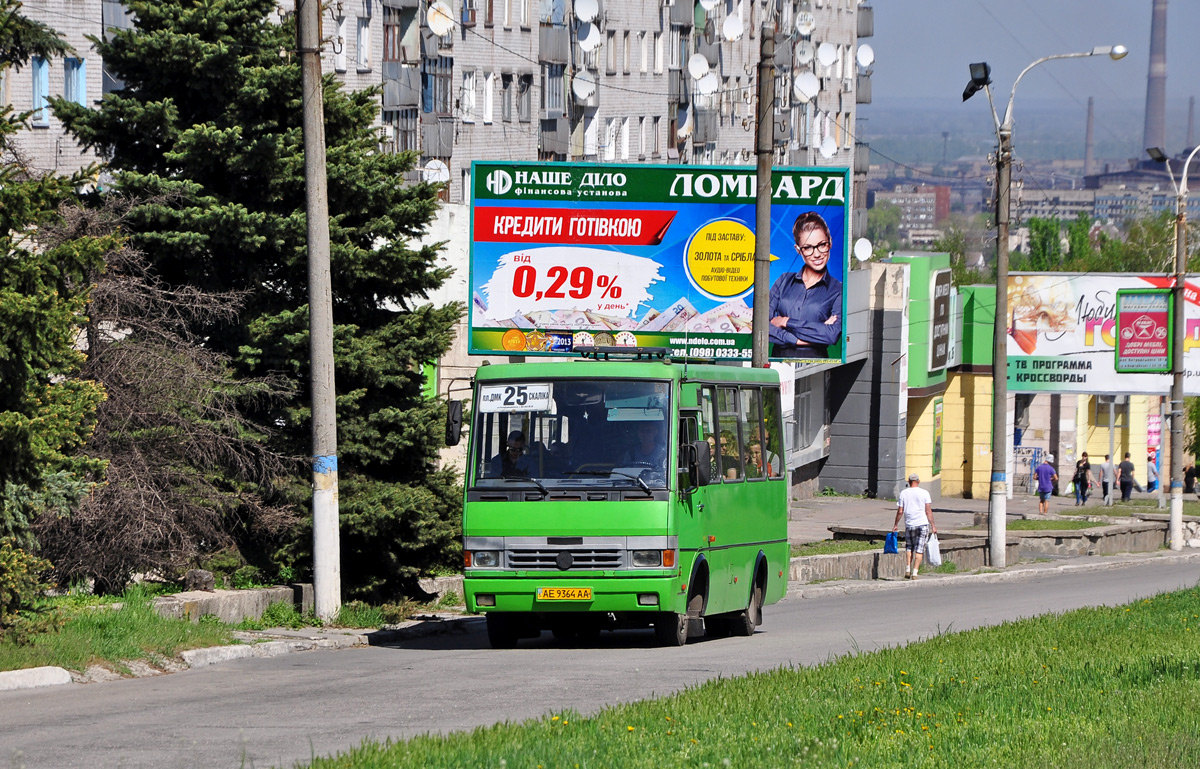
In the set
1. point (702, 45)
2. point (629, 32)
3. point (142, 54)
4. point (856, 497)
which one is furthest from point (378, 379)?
point (702, 45)

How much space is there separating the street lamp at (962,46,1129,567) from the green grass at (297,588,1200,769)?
793 inches

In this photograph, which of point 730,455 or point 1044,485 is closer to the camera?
point 730,455

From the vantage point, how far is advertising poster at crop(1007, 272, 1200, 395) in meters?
53.4

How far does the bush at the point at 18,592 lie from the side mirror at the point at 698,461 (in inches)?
234

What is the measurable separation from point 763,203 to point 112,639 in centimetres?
1538

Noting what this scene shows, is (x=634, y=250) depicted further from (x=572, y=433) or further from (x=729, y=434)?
(x=572, y=433)

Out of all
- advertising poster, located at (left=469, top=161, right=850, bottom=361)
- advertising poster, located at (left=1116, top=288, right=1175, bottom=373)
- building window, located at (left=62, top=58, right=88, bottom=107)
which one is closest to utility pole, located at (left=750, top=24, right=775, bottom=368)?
advertising poster, located at (left=469, top=161, right=850, bottom=361)

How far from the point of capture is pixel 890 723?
32.6 feet

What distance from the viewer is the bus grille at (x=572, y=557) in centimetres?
1545

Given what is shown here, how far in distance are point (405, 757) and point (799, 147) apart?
276 feet

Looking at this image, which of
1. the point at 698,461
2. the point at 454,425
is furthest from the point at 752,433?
the point at 454,425

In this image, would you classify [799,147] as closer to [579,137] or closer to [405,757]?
[579,137]

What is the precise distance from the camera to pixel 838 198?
3045cm

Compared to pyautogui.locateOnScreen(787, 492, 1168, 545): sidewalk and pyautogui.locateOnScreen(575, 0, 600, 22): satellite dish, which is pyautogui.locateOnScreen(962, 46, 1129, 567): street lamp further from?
pyautogui.locateOnScreen(575, 0, 600, 22): satellite dish
